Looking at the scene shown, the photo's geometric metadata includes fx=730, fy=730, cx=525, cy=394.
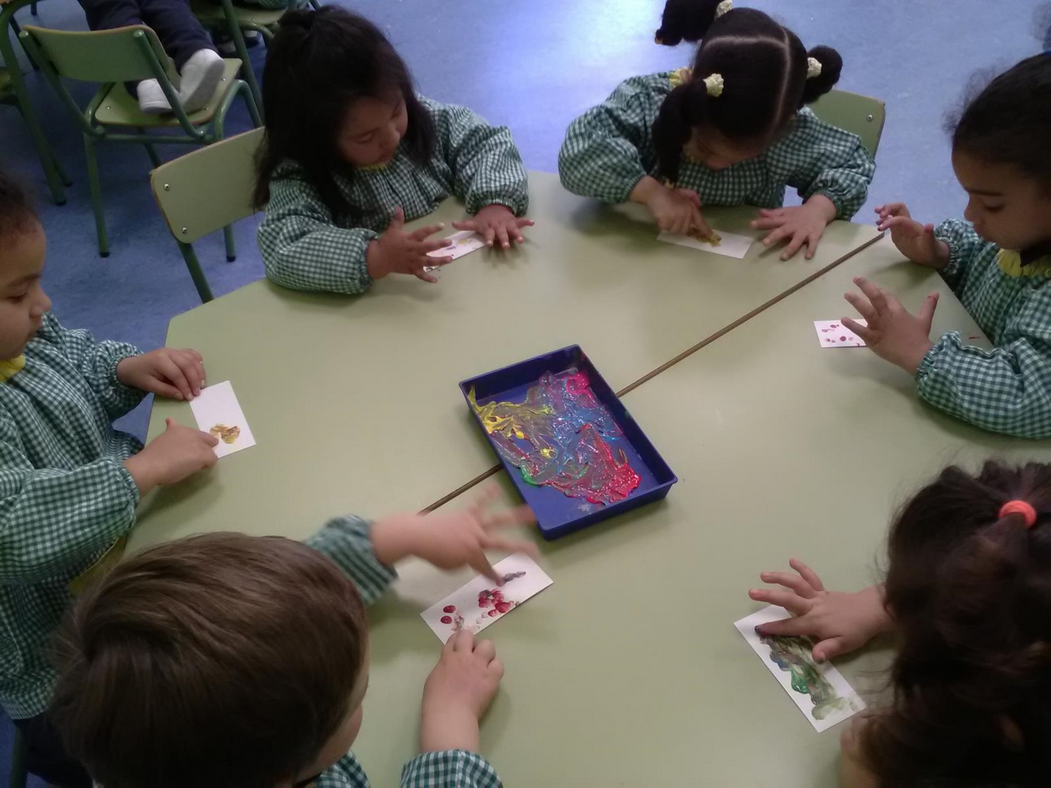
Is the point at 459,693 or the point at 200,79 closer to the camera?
the point at 459,693

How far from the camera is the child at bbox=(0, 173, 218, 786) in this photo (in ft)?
3.22

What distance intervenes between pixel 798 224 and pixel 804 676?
0.98 metres

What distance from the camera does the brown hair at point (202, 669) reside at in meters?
0.58

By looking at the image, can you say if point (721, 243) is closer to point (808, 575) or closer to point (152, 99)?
point (808, 575)

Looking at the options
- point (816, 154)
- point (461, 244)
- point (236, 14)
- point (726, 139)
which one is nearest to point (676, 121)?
point (726, 139)

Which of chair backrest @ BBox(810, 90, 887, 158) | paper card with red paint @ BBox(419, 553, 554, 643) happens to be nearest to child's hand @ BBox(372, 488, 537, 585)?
paper card with red paint @ BBox(419, 553, 554, 643)

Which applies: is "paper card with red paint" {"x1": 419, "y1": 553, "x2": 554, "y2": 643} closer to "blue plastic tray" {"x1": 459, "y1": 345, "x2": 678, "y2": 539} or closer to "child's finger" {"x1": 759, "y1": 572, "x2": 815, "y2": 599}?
"blue plastic tray" {"x1": 459, "y1": 345, "x2": 678, "y2": 539}

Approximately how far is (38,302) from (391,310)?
564 mm

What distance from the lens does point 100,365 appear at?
4.30 ft

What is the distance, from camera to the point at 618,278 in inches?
57.1

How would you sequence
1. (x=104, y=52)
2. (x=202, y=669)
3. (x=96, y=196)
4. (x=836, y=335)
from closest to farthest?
(x=202, y=669) → (x=836, y=335) → (x=104, y=52) → (x=96, y=196)

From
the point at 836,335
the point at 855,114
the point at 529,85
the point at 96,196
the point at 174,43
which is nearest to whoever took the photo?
the point at 836,335

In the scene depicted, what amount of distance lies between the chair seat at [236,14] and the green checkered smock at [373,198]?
1740 millimetres

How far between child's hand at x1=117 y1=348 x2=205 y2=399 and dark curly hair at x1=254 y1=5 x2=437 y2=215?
52cm
